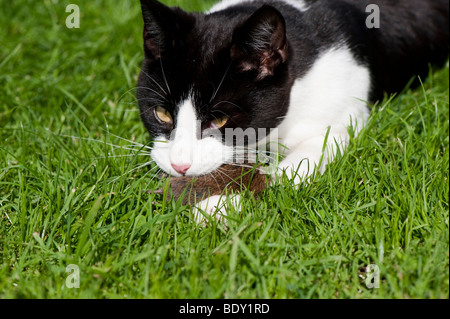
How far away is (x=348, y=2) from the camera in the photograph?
2.60m

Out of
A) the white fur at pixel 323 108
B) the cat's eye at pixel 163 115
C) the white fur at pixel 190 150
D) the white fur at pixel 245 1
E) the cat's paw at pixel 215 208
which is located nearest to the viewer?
the cat's paw at pixel 215 208

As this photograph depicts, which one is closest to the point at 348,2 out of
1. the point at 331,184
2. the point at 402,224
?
the point at 331,184

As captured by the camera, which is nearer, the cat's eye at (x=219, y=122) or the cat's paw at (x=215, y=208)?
the cat's paw at (x=215, y=208)

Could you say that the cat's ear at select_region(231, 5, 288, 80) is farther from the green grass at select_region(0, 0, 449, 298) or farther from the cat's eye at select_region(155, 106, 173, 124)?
the green grass at select_region(0, 0, 449, 298)

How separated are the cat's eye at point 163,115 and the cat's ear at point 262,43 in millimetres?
336

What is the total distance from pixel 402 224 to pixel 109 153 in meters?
1.17

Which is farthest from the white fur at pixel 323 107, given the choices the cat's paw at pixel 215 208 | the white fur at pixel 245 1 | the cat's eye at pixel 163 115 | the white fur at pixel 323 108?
the cat's eye at pixel 163 115

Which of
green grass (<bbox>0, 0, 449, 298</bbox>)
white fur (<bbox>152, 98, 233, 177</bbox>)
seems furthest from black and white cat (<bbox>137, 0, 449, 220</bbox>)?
green grass (<bbox>0, 0, 449, 298</bbox>)

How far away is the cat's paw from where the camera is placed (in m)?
1.82

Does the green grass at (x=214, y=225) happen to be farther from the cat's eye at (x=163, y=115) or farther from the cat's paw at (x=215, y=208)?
the cat's eye at (x=163, y=115)

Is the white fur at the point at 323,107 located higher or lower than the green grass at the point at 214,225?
higher

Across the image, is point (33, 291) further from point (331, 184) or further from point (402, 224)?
point (402, 224)

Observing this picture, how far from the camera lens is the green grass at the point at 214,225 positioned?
1588mm

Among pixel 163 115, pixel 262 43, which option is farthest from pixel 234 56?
pixel 163 115
